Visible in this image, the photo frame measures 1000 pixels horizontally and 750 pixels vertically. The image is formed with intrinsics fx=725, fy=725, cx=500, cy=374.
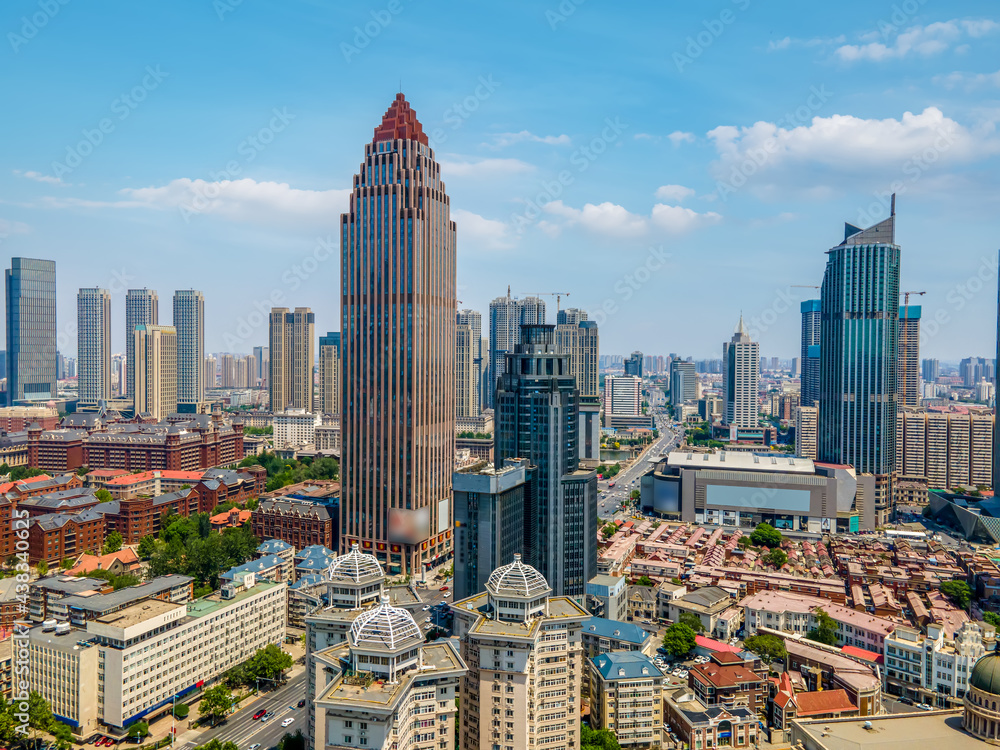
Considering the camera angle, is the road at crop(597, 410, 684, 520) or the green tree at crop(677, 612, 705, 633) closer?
the green tree at crop(677, 612, 705, 633)

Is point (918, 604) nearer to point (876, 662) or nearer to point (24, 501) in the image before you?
point (876, 662)

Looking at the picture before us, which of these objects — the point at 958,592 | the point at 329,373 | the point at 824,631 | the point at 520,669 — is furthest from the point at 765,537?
the point at 329,373

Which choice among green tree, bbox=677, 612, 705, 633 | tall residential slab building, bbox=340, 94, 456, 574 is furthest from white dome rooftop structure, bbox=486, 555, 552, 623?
tall residential slab building, bbox=340, 94, 456, 574

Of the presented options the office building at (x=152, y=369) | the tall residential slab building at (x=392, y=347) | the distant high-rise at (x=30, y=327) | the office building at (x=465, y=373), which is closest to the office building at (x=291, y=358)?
the office building at (x=152, y=369)

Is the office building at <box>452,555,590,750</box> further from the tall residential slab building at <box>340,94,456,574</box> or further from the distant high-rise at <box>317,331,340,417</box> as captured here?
the distant high-rise at <box>317,331,340,417</box>

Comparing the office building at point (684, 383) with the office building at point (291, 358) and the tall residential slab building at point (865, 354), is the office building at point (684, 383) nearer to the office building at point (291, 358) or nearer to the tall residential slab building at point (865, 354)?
the office building at point (291, 358)

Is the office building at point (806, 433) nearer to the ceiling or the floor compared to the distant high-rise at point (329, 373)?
nearer to the floor
